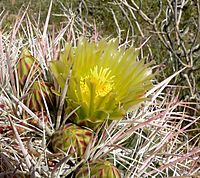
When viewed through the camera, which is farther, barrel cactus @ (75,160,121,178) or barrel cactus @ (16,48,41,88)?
barrel cactus @ (16,48,41,88)

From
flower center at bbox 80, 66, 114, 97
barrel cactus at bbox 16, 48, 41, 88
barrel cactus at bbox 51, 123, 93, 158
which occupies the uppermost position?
barrel cactus at bbox 16, 48, 41, 88

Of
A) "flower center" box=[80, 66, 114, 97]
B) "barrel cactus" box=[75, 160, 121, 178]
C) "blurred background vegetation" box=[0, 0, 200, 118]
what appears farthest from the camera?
"blurred background vegetation" box=[0, 0, 200, 118]

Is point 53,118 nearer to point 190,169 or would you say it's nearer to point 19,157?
point 19,157

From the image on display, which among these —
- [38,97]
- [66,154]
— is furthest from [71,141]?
[38,97]

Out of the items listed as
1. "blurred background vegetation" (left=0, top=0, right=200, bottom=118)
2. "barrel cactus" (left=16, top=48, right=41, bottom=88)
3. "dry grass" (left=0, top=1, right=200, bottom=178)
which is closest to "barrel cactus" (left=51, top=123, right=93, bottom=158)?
"dry grass" (left=0, top=1, right=200, bottom=178)

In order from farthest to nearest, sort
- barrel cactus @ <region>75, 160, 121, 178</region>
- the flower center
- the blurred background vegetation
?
1. the blurred background vegetation
2. the flower center
3. barrel cactus @ <region>75, 160, 121, 178</region>

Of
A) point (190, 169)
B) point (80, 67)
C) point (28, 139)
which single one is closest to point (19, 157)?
point (28, 139)

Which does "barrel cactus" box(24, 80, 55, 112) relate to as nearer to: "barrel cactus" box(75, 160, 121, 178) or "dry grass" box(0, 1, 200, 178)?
"dry grass" box(0, 1, 200, 178)

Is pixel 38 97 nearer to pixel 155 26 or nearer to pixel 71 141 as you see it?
pixel 71 141
